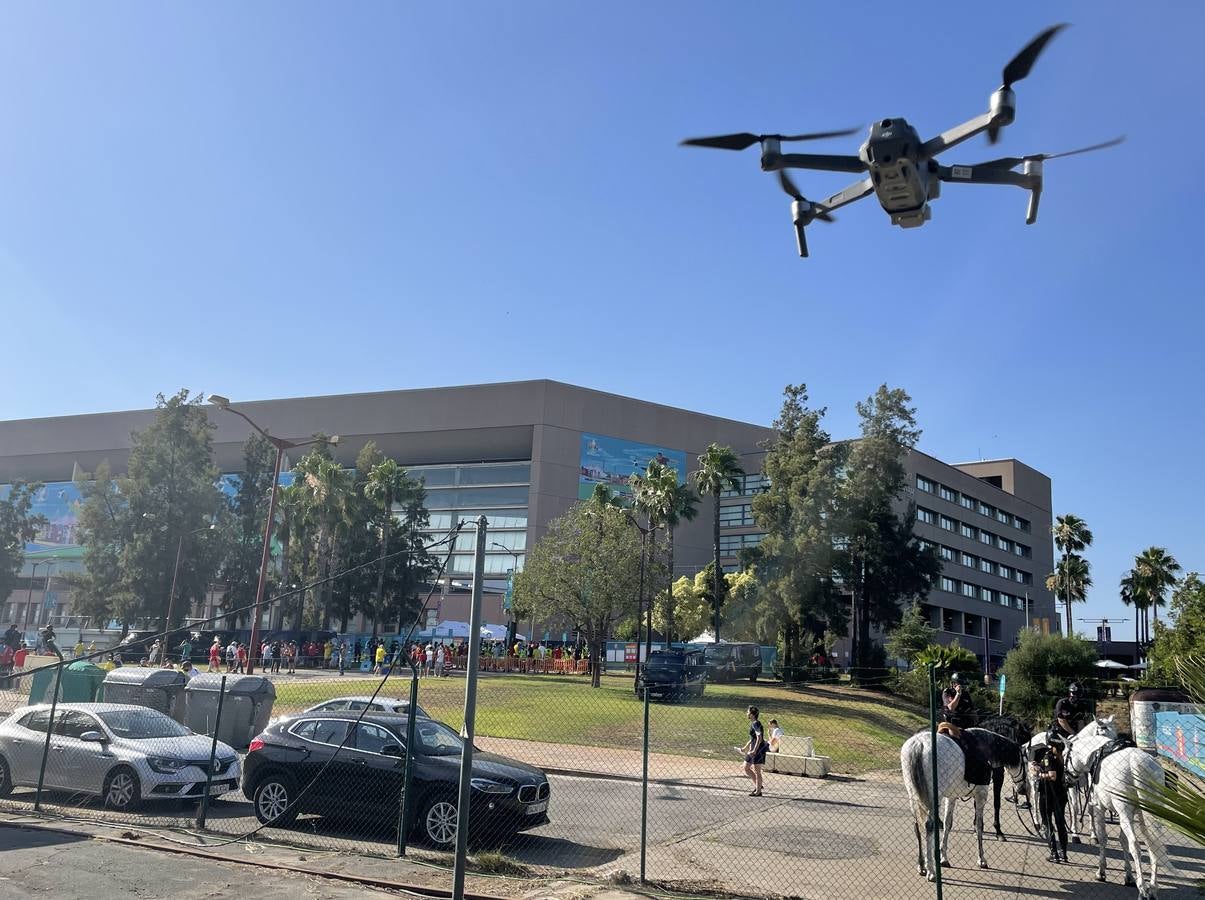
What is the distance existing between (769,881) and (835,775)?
12.0 metres

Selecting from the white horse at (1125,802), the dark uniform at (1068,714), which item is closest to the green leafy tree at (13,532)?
the dark uniform at (1068,714)

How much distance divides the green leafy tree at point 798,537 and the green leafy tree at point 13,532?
57.6m

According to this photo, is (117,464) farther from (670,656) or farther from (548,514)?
(670,656)

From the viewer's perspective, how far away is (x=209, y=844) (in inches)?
424

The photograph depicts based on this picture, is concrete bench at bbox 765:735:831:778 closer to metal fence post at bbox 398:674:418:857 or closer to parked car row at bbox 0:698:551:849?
parked car row at bbox 0:698:551:849

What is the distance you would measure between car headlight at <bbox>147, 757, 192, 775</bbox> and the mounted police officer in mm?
11878

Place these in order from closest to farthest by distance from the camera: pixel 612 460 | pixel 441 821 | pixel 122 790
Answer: pixel 441 821, pixel 122 790, pixel 612 460

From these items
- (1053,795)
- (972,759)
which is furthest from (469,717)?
(1053,795)

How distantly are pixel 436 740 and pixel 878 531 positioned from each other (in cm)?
4576

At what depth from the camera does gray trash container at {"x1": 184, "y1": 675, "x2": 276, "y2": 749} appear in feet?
60.0

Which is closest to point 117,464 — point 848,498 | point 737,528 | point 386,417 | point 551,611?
point 386,417

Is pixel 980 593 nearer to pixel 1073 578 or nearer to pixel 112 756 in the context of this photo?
pixel 1073 578

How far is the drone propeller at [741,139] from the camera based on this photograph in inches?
257

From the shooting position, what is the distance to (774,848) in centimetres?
1202
